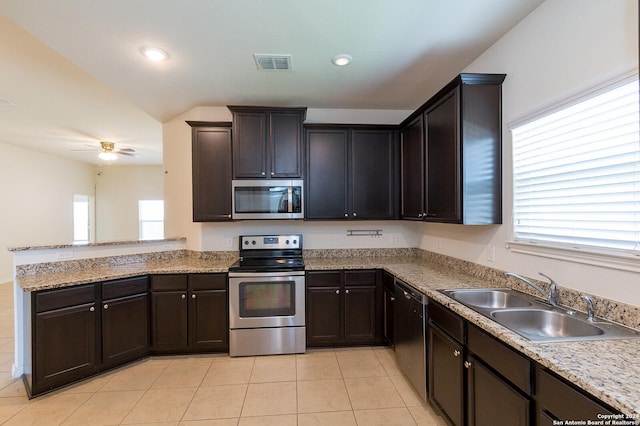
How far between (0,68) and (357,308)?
13.7 feet

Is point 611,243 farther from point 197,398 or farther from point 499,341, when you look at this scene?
point 197,398

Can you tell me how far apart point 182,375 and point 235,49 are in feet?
9.41

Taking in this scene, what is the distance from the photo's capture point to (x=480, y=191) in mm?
2119

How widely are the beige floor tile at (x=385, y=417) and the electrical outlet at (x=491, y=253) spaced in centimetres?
133

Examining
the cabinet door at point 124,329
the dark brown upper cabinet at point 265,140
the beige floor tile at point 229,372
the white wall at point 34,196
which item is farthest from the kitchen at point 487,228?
the white wall at point 34,196

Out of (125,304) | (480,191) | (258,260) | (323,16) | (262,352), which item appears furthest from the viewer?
(258,260)

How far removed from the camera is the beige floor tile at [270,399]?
82.0 inches

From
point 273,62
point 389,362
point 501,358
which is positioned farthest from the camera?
point 389,362

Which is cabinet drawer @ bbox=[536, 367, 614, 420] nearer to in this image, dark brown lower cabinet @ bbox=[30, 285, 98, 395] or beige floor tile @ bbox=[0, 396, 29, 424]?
dark brown lower cabinet @ bbox=[30, 285, 98, 395]

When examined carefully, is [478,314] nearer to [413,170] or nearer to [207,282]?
[413,170]

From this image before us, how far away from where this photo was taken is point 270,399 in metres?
2.22

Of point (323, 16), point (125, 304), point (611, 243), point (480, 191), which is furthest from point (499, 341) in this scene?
point (125, 304)

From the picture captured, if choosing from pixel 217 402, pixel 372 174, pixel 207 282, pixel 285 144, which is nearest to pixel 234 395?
pixel 217 402

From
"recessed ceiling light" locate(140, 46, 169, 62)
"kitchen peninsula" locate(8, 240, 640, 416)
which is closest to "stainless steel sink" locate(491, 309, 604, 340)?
"kitchen peninsula" locate(8, 240, 640, 416)
